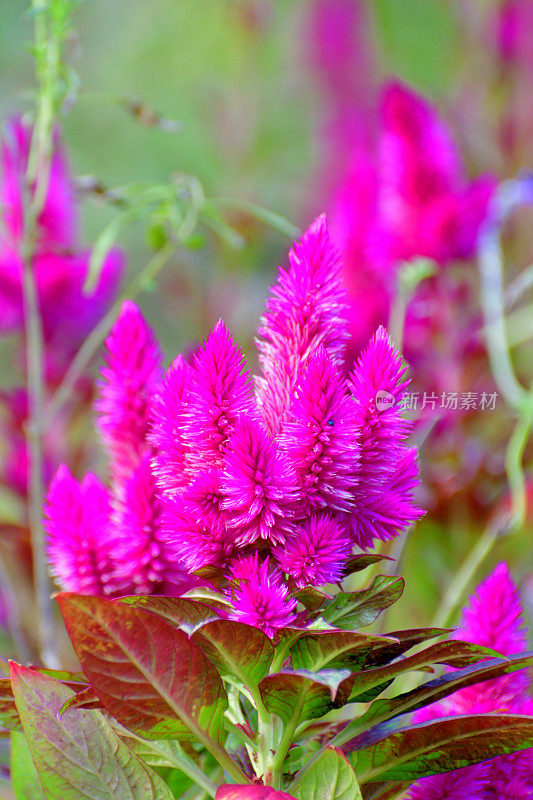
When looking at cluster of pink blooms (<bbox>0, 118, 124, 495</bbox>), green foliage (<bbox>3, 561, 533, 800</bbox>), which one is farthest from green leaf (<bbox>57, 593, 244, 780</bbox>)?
cluster of pink blooms (<bbox>0, 118, 124, 495</bbox>)

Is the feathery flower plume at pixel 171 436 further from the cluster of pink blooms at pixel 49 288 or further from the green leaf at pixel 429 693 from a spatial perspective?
the cluster of pink blooms at pixel 49 288

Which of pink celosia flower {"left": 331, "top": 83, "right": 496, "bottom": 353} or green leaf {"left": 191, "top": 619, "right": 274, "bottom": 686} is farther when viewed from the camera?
pink celosia flower {"left": 331, "top": 83, "right": 496, "bottom": 353}

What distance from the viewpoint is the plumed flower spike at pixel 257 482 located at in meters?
0.28

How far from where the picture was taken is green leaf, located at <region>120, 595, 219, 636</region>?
296 millimetres

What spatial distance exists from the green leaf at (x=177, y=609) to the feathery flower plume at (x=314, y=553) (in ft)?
0.11

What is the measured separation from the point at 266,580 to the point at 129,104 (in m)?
0.39

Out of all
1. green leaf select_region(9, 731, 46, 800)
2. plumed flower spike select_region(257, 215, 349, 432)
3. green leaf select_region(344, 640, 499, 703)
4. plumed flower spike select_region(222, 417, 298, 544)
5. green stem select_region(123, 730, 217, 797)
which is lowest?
green leaf select_region(9, 731, 46, 800)

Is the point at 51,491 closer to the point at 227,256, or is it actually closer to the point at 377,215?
the point at 377,215

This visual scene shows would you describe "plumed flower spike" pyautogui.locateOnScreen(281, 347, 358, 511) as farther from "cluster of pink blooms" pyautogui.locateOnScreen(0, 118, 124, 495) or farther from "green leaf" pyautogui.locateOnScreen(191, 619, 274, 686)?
"cluster of pink blooms" pyautogui.locateOnScreen(0, 118, 124, 495)

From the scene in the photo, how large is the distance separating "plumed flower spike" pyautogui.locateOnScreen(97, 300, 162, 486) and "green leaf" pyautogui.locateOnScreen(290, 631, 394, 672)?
0.36 ft

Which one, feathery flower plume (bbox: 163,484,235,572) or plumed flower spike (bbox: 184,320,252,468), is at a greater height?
plumed flower spike (bbox: 184,320,252,468)

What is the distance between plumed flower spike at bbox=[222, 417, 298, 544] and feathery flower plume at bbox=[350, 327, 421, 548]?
0.03m

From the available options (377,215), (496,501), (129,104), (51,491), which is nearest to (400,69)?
(377,215)

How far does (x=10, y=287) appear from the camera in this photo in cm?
76
